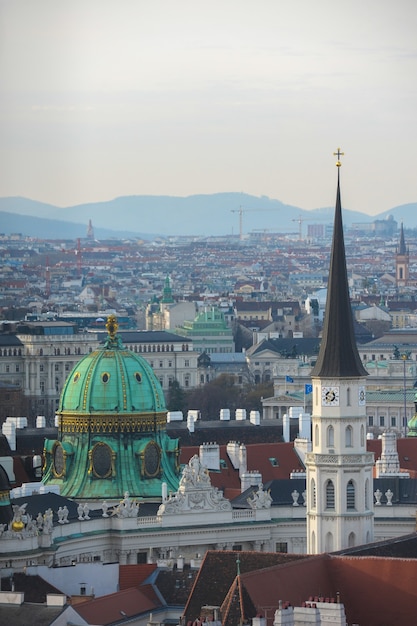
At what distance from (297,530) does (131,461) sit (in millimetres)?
3825

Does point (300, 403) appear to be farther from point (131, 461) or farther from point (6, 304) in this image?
point (131, 461)

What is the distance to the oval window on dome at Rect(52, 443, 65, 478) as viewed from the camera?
78062mm

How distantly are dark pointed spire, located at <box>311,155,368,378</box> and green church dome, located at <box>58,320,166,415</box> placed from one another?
7674 mm

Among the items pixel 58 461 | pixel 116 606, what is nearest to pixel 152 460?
pixel 58 461

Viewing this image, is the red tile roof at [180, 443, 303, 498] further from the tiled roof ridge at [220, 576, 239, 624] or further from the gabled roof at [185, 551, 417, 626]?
the tiled roof ridge at [220, 576, 239, 624]

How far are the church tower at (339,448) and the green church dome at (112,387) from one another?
8.01 meters

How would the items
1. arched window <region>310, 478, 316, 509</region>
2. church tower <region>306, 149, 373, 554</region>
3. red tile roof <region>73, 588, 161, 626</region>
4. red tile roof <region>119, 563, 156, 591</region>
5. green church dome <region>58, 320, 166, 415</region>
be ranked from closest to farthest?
red tile roof <region>73, 588, 161, 626</region>, red tile roof <region>119, 563, 156, 591</region>, church tower <region>306, 149, 373, 554</region>, arched window <region>310, 478, 316, 509</region>, green church dome <region>58, 320, 166, 415</region>

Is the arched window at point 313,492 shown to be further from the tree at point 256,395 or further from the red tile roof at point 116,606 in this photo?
the tree at point 256,395

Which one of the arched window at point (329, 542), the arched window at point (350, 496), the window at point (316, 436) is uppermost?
the window at point (316, 436)

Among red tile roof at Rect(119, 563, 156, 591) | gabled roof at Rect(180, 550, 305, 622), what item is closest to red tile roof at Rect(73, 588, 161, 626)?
gabled roof at Rect(180, 550, 305, 622)

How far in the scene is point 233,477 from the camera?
8300 centimetres

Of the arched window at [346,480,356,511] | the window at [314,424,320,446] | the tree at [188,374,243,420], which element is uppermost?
the window at [314,424,320,446]

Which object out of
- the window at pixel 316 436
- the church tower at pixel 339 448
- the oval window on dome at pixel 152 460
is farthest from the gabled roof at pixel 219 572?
the oval window on dome at pixel 152 460

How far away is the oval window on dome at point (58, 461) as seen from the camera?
78.1 meters
